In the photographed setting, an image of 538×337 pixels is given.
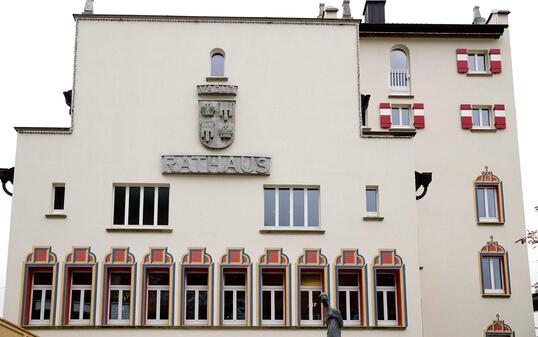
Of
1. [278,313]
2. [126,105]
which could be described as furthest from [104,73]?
[278,313]

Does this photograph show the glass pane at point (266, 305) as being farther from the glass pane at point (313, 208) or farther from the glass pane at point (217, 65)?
the glass pane at point (217, 65)

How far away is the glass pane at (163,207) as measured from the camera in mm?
32031

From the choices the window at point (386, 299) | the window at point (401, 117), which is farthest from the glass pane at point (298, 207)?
the window at point (401, 117)

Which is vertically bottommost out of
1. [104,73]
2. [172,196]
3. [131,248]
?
[131,248]

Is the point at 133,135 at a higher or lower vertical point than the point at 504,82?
lower

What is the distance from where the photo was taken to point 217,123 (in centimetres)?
3278

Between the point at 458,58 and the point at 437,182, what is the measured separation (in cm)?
627

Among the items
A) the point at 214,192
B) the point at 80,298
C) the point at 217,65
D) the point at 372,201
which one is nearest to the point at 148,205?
the point at 214,192

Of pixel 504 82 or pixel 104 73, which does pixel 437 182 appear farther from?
pixel 104 73

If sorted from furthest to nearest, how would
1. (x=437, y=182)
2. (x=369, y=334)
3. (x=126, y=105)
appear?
(x=437, y=182) < (x=126, y=105) < (x=369, y=334)

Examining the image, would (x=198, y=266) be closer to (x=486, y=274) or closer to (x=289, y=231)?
(x=289, y=231)

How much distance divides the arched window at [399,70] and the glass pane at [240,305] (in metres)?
14.1

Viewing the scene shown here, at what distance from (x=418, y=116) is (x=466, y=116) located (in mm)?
2235

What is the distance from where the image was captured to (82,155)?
3231cm
